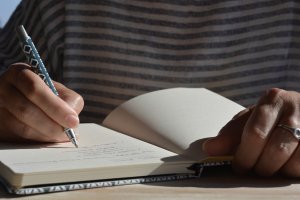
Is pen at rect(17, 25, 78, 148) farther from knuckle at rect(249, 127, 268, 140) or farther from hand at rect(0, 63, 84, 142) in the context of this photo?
knuckle at rect(249, 127, 268, 140)

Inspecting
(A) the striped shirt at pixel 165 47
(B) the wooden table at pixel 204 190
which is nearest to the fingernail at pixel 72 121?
(B) the wooden table at pixel 204 190

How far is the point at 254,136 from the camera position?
0.71m

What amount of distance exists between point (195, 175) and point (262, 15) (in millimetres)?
688

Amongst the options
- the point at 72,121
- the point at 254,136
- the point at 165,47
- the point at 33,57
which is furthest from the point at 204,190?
the point at 165,47

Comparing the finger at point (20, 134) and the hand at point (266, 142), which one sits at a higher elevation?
the hand at point (266, 142)

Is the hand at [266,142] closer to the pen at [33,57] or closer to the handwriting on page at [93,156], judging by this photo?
the handwriting on page at [93,156]

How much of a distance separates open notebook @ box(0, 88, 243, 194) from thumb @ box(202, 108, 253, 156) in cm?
1

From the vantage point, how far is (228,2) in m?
1.32

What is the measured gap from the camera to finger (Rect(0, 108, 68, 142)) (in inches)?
31.1

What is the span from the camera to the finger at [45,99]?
783 millimetres

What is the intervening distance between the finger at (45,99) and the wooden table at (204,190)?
0.50 feet

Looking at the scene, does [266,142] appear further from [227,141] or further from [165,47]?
[165,47]

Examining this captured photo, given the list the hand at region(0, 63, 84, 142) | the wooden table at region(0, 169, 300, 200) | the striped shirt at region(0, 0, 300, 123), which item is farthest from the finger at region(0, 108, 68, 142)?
the striped shirt at region(0, 0, 300, 123)

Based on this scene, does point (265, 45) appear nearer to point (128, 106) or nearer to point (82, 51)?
point (82, 51)
